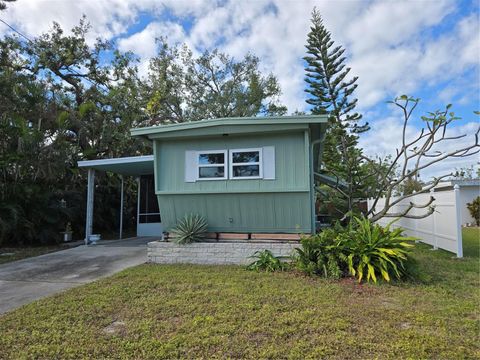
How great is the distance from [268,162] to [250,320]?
4156 millimetres

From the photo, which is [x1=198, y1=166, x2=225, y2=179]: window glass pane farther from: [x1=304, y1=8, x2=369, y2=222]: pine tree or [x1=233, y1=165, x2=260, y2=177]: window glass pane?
[x1=304, y1=8, x2=369, y2=222]: pine tree

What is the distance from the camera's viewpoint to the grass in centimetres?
313

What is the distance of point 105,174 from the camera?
547 inches

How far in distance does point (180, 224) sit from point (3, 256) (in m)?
5.03

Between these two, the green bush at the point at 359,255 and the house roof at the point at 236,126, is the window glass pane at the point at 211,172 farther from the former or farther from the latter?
the green bush at the point at 359,255

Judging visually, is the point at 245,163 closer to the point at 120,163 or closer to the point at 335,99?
the point at 120,163

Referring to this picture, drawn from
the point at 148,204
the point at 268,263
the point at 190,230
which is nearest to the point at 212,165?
the point at 190,230

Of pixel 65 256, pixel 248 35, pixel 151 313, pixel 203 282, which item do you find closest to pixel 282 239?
pixel 203 282

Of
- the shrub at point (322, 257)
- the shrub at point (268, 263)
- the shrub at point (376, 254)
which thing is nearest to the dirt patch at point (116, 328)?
the shrub at point (268, 263)

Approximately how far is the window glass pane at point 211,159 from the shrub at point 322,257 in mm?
2757

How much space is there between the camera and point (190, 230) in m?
7.52

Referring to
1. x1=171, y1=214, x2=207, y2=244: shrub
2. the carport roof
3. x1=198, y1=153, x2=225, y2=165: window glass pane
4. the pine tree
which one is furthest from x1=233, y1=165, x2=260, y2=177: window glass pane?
the pine tree

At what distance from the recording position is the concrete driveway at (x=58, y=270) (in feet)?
17.4

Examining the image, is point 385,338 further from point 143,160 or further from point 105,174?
point 105,174
